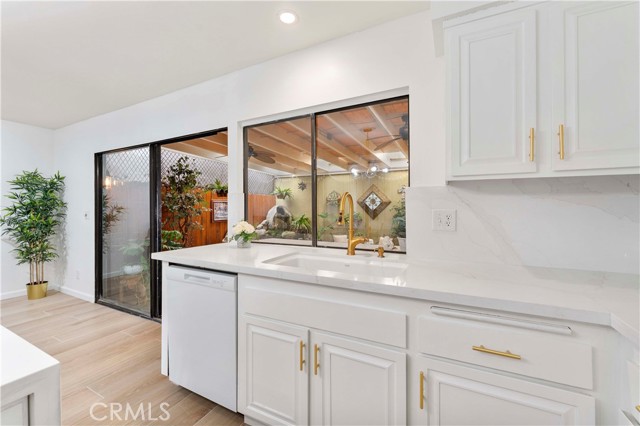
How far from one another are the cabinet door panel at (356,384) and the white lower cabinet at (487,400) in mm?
87

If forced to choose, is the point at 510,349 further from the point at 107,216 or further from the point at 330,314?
the point at 107,216

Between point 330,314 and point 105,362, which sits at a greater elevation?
point 330,314

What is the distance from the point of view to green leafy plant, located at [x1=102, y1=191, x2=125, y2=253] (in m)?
3.67

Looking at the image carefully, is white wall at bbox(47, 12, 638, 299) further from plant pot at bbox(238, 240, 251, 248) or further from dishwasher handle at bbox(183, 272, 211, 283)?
dishwasher handle at bbox(183, 272, 211, 283)

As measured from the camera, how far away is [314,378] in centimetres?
135

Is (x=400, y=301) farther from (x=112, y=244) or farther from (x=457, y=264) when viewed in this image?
(x=112, y=244)

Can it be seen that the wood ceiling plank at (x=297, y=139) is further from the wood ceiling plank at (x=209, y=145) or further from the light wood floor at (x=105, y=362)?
the light wood floor at (x=105, y=362)

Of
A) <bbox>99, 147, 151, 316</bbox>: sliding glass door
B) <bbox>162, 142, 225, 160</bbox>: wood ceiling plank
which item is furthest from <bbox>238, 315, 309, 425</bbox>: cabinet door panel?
<bbox>162, 142, 225, 160</bbox>: wood ceiling plank

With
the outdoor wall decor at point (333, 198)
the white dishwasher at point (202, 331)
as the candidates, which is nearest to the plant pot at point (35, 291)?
the white dishwasher at point (202, 331)

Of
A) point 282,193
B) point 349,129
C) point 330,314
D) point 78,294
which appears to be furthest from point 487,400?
point 78,294

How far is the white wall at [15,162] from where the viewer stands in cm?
391

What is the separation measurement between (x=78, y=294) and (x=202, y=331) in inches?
140

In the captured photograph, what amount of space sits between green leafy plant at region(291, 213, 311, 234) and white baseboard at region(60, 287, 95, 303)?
328 cm

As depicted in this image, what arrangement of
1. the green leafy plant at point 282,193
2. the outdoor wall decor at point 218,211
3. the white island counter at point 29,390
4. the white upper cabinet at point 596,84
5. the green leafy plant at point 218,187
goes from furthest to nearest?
the outdoor wall decor at point 218,211 → the green leafy plant at point 218,187 → the green leafy plant at point 282,193 → the white upper cabinet at point 596,84 → the white island counter at point 29,390
